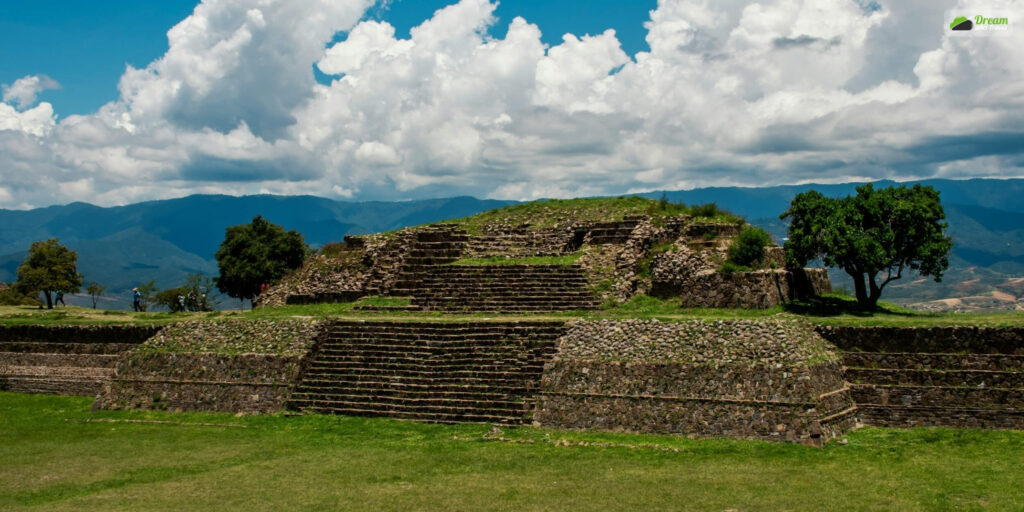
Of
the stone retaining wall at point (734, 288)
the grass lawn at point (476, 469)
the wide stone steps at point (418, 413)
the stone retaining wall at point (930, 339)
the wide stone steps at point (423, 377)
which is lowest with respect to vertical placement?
the grass lawn at point (476, 469)

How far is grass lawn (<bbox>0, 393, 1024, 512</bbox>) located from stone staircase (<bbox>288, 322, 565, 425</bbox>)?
806 mm

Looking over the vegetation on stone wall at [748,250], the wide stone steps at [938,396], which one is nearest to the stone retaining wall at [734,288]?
the vegetation on stone wall at [748,250]

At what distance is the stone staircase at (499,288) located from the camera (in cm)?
3072

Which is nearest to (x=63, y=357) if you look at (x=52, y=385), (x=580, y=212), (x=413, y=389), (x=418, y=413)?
(x=52, y=385)

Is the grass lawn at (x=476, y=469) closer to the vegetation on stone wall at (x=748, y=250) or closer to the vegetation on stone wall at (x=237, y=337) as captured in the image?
the vegetation on stone wall at (x=237, y=337)

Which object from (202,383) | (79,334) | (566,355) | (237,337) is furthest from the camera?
(79,334)

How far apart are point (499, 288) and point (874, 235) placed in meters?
12.7

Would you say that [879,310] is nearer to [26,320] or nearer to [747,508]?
[747,508]

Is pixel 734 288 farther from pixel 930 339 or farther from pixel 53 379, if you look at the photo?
pixel 53 379

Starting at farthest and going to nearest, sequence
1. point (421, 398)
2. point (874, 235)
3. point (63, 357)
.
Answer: point (63, 357) → point (874, 235) → point (421, 398)

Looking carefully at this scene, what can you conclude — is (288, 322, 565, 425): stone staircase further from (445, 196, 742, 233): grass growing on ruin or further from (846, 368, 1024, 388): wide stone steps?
(445, 196, 742, 233): grass growing on ruin

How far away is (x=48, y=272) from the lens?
4656cm

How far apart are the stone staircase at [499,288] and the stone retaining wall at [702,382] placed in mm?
5997

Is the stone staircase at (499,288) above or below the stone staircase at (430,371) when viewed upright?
above
